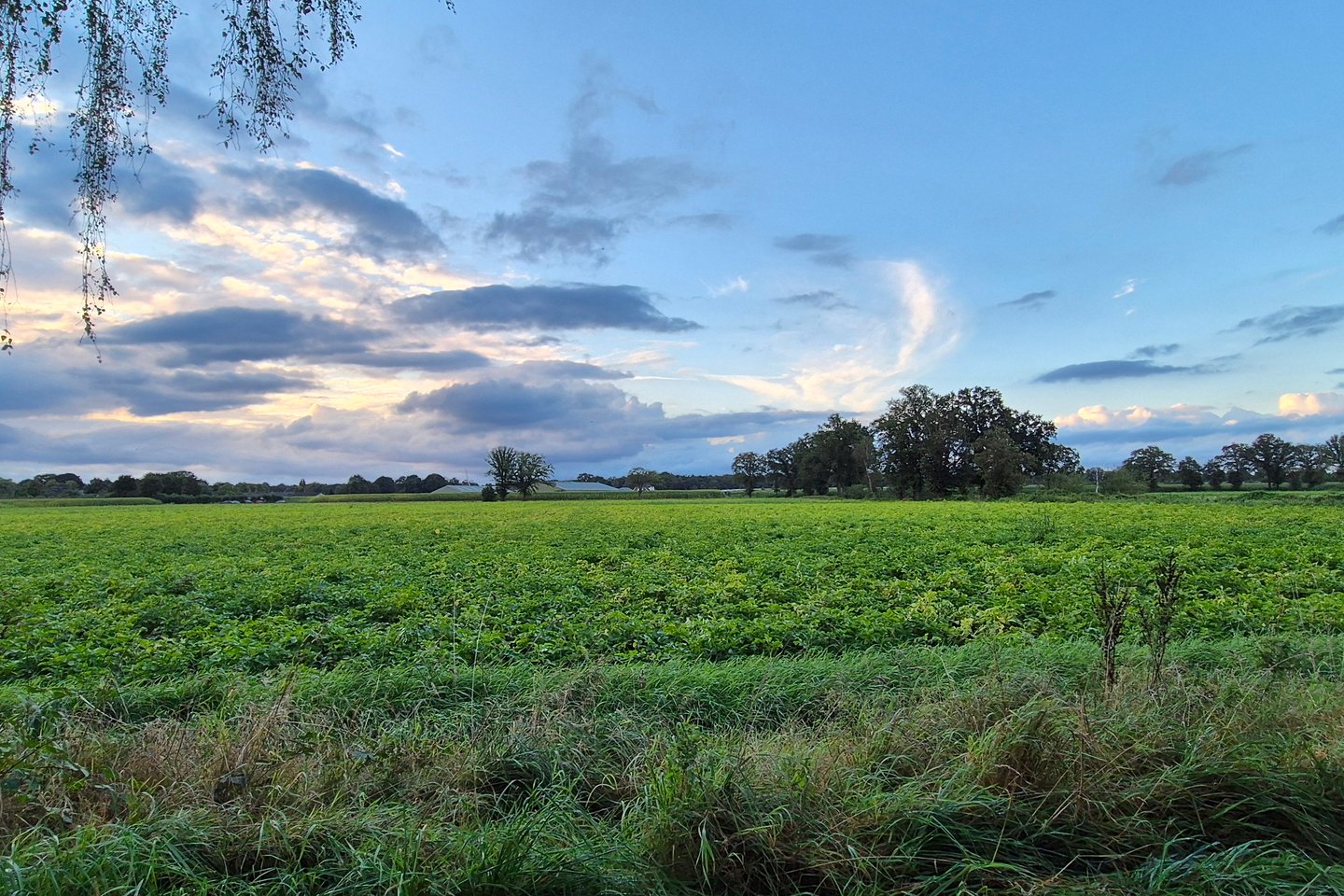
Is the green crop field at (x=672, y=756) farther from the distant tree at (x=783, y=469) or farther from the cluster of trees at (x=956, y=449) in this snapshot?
the distant tree at (x=783, y=469)

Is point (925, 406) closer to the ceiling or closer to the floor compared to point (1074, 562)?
closer to the ceiling

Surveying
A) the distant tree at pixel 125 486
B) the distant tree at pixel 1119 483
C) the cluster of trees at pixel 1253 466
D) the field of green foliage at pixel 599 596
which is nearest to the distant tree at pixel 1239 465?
the cluster of trees at pixel 1253 466

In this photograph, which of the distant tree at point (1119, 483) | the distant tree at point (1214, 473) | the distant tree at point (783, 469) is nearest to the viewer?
the distant tree at point (1119, 483)

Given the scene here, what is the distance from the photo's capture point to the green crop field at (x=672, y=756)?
112 inches

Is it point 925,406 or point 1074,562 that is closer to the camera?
point 1074,562

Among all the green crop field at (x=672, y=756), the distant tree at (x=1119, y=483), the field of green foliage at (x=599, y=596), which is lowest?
the field of green foliage at (x=599, y=596)

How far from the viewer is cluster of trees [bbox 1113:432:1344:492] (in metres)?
88.6

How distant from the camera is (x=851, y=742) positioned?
4.09m

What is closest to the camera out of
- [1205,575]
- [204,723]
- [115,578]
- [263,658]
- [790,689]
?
[204,723]

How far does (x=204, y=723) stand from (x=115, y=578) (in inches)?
564

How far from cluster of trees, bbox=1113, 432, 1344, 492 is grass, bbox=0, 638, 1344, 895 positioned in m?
92.8

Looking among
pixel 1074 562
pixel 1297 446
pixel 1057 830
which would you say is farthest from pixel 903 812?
pixel 1297 446

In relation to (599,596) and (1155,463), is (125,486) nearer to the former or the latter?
(599,596)

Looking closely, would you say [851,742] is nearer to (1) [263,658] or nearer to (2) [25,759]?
(2) [25,759]
